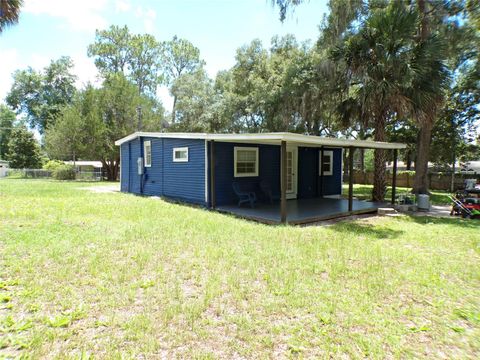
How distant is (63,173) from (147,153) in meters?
15.4

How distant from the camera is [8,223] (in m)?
6.30

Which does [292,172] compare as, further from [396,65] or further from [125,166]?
[125,166]

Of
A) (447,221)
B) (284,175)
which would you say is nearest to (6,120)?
(284,175)

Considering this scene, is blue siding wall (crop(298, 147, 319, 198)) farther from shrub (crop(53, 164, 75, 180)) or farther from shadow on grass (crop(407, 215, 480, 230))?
shrub (crop(53, 164, 75, 180))

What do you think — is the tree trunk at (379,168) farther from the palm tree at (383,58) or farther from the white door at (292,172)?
the white door at (292,172)

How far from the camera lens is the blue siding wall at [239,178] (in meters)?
Answer: 9.54

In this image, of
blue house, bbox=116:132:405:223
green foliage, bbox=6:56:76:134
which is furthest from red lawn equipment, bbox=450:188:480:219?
green foliage, bbox=6:56:76:134

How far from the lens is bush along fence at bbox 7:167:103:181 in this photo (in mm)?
24078

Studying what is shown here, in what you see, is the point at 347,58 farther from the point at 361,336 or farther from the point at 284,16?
the point at 361,336

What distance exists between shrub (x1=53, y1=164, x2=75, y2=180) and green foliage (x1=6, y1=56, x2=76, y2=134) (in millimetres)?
19446

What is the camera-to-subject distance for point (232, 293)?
3.42m

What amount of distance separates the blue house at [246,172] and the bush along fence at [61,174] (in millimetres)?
13457

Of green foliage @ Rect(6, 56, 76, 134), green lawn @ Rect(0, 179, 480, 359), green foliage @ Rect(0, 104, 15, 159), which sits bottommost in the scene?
green lawn @ Rect(0, 179, 480, 359)

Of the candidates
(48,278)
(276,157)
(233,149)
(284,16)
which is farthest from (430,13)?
(48,278)
